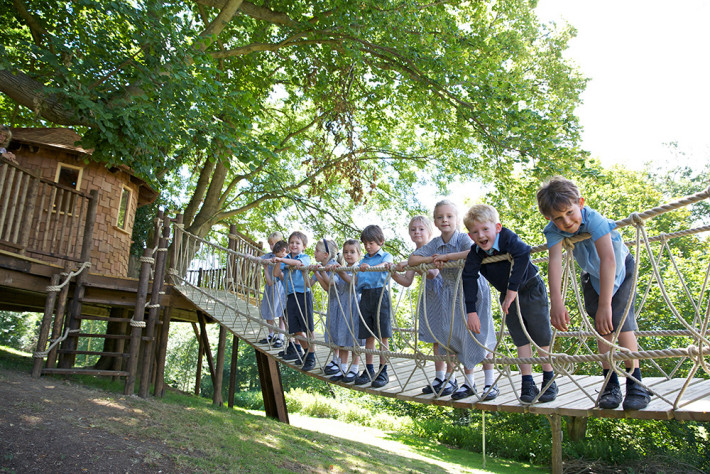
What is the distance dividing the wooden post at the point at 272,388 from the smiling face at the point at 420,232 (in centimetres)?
509

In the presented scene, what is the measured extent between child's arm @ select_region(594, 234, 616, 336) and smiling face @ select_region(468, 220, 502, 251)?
456 mm

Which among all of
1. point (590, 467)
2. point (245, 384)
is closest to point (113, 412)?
point (590, 467)

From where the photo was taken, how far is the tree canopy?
178 inches

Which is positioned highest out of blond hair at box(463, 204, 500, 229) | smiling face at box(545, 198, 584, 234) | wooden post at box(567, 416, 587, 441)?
blond hair at box(463, 204, 500, 229)

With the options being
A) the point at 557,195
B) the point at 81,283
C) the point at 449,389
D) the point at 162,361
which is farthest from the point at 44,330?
the point at 557,195

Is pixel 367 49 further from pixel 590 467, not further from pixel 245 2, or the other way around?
pixel 590 467

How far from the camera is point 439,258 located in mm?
2701

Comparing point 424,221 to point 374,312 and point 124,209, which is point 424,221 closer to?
point 374,312

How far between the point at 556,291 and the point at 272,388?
645 centimetres

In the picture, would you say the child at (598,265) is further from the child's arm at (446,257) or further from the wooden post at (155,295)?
the wooden post at (155,295)

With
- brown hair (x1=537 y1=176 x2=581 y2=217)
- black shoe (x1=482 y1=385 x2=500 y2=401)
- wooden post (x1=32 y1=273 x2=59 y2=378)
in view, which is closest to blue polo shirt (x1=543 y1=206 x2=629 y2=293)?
brown hair (x1=537 y1=176 x2=581 y2=217)

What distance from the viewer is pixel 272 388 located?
783cm

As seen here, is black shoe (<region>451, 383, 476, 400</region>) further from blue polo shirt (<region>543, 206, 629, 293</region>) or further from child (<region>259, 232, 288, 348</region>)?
child (<region>259, 232, 288, 348</region>)

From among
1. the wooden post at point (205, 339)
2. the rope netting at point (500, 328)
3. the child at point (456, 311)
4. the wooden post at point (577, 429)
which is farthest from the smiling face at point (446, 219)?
the wooden post at point (577, 429)
